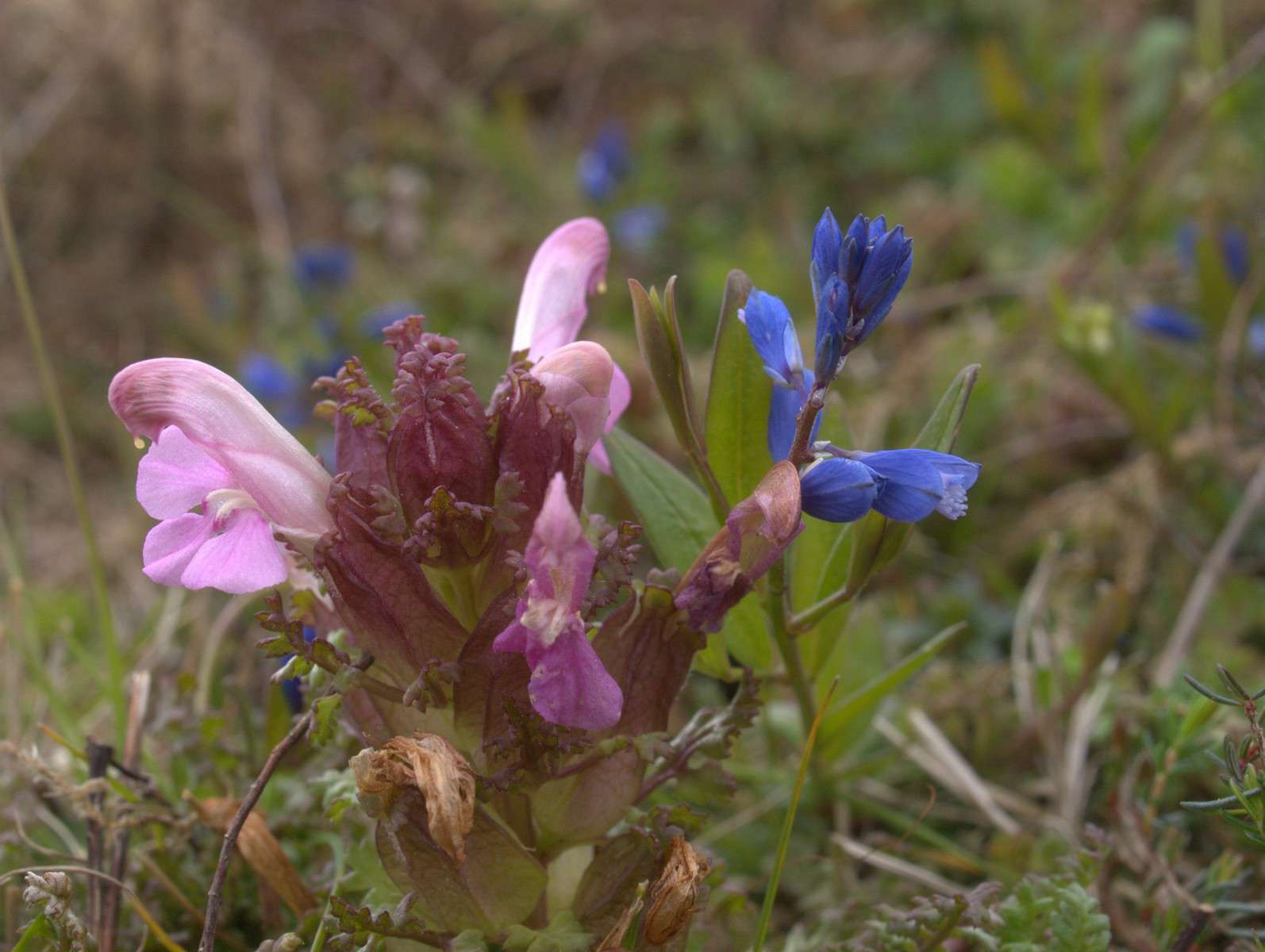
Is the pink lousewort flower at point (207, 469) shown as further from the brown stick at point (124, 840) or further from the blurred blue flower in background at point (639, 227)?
the blurred blue flower in background at point (639, 227)

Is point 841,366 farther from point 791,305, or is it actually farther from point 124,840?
point 791,305

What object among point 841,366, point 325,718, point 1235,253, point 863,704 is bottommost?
point 863,704

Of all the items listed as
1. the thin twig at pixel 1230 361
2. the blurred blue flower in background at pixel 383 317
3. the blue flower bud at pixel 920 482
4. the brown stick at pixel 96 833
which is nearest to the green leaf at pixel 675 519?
the blue flower bud at pixel 920 482

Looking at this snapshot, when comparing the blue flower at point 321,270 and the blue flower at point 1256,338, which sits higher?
the blue flower at point 321,270

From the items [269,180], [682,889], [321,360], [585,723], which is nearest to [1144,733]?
[682,889]

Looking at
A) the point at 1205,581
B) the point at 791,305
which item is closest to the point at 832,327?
the point at 1205,581
